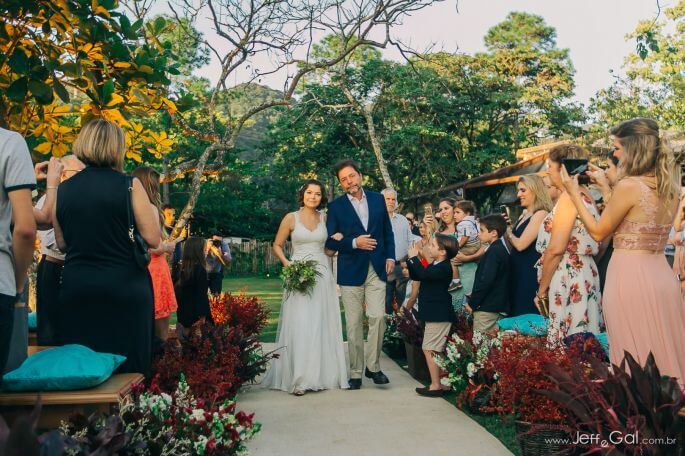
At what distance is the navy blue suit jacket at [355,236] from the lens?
763 centimetres

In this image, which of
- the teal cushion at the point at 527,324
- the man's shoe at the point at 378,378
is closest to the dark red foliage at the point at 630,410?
the teal cushion at the point at 527,324

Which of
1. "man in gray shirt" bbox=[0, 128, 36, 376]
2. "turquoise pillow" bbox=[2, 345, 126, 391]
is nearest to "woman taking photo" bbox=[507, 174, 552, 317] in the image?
"turquoise pillow" bbox=[2, 345, 126, 391]

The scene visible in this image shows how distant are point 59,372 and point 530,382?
2.85 meters

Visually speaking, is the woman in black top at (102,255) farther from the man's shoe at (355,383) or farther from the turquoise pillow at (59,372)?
the man's shoe at (355,383)

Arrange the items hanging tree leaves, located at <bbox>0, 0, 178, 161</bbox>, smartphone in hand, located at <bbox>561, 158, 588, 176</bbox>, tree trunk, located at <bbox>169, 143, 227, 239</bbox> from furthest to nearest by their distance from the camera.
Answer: tree trunk, located at <bbox>169, 143, 227, 239</bbox>, smartphone in hand, located at <bbox>561, 158, 588, 176</bbox>, hanging tree leaves, located at <bbox>0, 0, 178, 161</bbox>

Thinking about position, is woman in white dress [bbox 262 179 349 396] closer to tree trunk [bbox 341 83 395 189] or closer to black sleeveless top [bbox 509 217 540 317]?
black sleeveless top [bbox 509 217 540 317]

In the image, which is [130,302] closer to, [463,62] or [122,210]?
[122,210]

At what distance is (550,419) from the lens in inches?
168

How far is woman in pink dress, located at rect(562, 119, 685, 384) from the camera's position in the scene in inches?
165

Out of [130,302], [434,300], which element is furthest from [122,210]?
[434,300]

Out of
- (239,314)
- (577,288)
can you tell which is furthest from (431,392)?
(239,314)

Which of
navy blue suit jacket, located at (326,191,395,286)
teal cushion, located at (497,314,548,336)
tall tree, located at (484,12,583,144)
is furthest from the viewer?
tall tree, located at (484,12,583,144)

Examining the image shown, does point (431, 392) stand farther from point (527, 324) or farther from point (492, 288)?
point (527, 324)

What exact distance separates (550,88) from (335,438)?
39.7 meters
